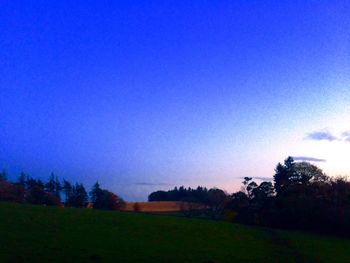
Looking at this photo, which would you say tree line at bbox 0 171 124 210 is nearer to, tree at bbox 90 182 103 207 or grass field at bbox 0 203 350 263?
tree at bbox 90 182 103 207

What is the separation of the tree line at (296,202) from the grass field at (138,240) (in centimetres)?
588

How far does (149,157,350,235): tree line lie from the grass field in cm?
588

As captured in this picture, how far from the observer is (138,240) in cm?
4569

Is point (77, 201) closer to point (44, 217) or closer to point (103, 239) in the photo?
point (44, 217)

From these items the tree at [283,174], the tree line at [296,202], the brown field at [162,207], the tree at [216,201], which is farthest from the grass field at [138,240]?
the brown field at [162,207]

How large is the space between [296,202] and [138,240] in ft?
114

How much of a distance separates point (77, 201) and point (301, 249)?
7382cm

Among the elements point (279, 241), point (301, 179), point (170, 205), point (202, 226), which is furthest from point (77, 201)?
point (279, 241)

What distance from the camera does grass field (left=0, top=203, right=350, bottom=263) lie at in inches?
1428

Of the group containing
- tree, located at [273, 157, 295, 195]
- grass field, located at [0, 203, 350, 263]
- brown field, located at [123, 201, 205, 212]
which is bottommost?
grass field, located at [0, 203, 350, 263]

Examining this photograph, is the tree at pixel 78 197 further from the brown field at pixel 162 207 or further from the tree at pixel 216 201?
the tree at pixel 216 201

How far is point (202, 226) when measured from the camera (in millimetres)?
60062

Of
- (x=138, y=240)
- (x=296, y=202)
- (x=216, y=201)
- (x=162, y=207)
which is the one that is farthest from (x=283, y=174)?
(x=138, y=240)

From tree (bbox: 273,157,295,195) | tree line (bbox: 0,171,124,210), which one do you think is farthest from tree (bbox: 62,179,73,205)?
tree (bbox: 273,157,295,195)
